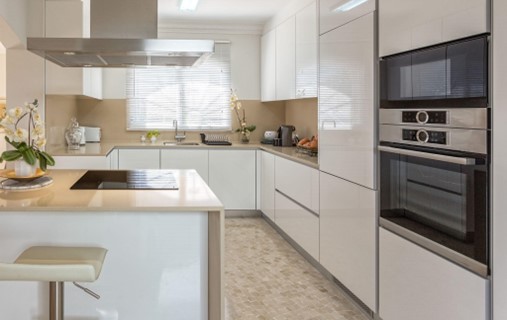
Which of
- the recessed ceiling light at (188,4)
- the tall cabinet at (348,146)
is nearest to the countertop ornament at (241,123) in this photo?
the recessed ceiling light at (188,4)

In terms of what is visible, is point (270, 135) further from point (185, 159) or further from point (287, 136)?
point (185, 159)

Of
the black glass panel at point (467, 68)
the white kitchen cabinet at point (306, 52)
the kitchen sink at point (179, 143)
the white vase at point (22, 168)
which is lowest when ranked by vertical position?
the white vase at point (22, 168)

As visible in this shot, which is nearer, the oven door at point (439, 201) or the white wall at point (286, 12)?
the oven door at point (439, 201)

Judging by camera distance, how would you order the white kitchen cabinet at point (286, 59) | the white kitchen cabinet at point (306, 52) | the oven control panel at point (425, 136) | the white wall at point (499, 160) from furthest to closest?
the white kitchen cabinet at point (286, 59)
the white kitchen cabinet at point (306, 52)
the oven control panel at point (425, 136)
the white wall at point (499, 160)

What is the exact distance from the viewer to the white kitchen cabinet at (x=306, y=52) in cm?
453

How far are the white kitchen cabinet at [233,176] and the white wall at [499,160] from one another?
445 centimetres

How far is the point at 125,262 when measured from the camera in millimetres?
2639

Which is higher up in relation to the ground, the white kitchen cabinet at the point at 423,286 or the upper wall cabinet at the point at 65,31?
the upper wall cabinet at the point at 65,31

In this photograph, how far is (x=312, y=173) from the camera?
4.19m

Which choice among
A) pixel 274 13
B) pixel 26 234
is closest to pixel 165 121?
pixel 274 13

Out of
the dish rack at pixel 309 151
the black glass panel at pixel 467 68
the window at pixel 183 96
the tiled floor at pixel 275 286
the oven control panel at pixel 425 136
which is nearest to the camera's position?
the black glass panel at pixel 467 68

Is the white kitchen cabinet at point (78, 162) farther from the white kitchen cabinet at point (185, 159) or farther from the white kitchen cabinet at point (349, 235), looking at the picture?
the white kitchen cabinet at point (349, 235)

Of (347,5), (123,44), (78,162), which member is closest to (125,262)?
(123,44)

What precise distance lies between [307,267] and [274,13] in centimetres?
312
